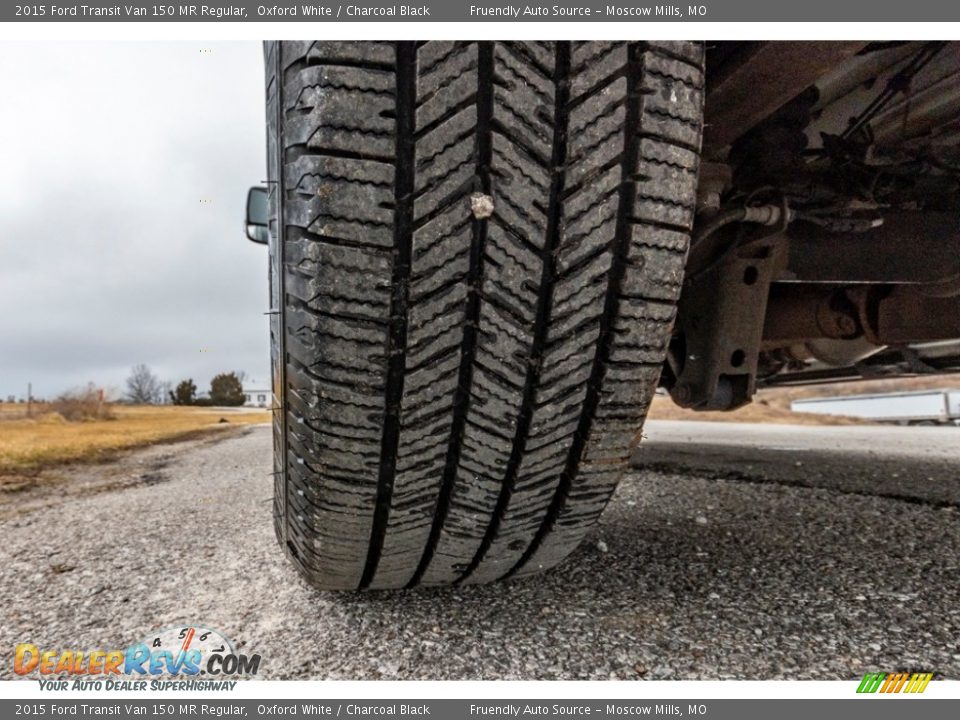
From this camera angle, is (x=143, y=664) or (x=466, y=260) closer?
(x=466, y=260)

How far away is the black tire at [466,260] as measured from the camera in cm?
72

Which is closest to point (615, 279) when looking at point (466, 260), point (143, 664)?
point (466, 260)

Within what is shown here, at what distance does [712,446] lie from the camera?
399 centimetres

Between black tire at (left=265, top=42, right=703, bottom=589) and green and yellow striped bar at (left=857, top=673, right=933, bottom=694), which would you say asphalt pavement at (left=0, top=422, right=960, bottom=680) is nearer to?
green and yellow striped bar at (left=857, top=673, right=933, bottom=694)

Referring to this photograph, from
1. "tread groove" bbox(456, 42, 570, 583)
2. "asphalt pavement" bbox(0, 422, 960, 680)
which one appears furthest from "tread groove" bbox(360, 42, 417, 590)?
"asphalt pavement" bbox(0, 422, 960, 680)

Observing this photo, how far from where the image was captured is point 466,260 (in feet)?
2.52

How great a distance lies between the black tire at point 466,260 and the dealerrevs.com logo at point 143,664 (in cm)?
26

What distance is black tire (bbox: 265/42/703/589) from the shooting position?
0.72 metres

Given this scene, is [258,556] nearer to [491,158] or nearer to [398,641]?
[398,641]

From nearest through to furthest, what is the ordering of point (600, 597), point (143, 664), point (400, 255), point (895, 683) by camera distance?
point (400, 255), point (895, 683), point (143, 664), point (600, 597)

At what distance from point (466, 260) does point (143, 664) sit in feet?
2.72

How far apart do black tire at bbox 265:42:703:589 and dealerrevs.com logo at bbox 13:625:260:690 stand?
262 millimetres

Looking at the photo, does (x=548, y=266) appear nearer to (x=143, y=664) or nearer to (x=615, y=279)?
(x=615, y=279)

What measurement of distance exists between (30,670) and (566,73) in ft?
3.90
